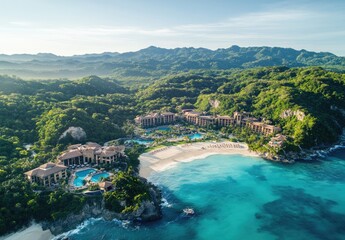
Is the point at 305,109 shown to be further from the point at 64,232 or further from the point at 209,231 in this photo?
the point at 64,232

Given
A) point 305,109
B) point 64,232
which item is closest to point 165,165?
point 64,232

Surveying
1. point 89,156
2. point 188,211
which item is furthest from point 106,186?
point 89,156

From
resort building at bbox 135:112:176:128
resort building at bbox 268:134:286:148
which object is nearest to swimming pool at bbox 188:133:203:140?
resort building at bbox 135:112:176:128

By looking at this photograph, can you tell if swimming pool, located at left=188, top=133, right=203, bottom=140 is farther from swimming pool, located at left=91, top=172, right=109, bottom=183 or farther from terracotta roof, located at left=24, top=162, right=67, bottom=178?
terracotta roof, located at left=24, top=162, right=67, bottom=178

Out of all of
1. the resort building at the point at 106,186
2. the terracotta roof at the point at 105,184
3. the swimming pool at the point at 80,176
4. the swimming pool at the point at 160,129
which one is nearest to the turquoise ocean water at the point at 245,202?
the resort building at the point at 106,186

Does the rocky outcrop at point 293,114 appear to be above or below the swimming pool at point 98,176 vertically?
above

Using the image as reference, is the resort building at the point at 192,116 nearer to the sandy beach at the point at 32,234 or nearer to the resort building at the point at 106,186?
Result: the resort building at the point at 106,186

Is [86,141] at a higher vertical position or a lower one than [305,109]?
A: lower
